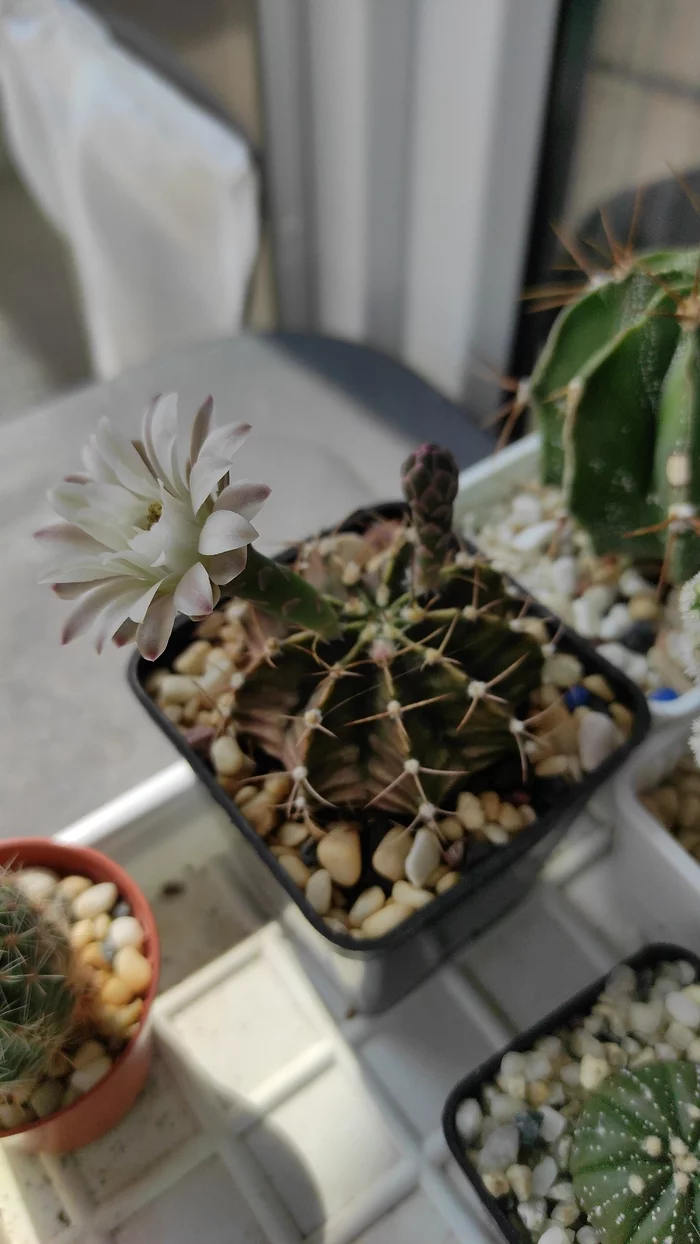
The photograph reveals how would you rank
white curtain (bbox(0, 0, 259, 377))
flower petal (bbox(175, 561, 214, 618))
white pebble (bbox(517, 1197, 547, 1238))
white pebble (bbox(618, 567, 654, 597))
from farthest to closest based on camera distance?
white curtain (bbox(0, 0, 259, 377)) → white pebble (bbox(618, 567, 654, 597)) → white pebble (bbox(517, 1197, 547, 1238)) → flower petal (bbox(175, 561, 214, 618))

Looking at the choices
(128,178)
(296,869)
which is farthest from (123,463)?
(128,178)

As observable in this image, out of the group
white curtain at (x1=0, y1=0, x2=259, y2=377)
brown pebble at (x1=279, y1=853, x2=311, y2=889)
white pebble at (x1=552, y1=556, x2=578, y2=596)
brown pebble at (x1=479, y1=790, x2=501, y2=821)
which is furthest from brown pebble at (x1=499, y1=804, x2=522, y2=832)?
white curtain at (x1=0, y1=0, x2=259, y2=377)

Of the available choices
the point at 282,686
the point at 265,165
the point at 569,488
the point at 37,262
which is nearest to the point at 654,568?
the point at 569,488

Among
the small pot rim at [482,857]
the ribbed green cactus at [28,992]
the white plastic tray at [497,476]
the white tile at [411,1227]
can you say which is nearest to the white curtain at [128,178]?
the white plastic tray at [497,476]

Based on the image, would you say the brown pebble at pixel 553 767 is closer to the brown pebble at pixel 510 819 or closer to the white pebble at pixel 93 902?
the brown pebble at pixel 510 819

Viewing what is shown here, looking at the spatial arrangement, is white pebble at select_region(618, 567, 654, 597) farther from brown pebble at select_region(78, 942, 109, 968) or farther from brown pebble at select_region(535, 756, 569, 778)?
brown pebble at select_region(78, 942, 109, 968)

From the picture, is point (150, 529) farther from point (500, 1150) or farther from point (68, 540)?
point (500, 1150)
